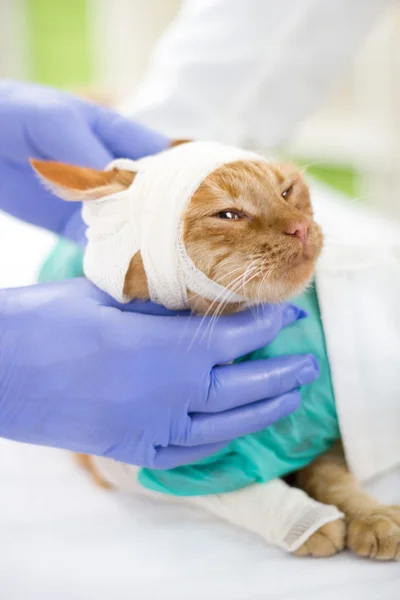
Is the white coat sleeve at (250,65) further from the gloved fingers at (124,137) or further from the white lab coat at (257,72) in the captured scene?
the gloved fingers at (124,137)

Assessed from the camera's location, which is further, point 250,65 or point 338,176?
point 338,176

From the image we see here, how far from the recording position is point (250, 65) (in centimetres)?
143

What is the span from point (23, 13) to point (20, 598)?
3475 mm

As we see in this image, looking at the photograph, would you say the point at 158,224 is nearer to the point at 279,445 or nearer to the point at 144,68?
the point at 279,445

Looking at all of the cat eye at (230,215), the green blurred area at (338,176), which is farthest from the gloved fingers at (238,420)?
the green blurred area at (338,176)

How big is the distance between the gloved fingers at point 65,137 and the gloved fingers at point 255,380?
0.46 meters

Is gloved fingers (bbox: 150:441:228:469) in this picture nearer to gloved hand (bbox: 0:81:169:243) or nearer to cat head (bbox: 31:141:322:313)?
cat head (bbox: 31:141:322:313)

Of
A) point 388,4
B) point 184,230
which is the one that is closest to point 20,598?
point 184,230

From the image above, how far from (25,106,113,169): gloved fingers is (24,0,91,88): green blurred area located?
261 cm

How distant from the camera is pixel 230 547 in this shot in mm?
799

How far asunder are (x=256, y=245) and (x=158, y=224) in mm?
108

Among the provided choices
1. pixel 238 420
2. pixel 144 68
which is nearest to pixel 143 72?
pixel 144 68

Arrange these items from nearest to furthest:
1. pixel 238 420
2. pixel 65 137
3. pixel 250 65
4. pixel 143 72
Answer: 1. pixel 238 420
2. pixel 65 137
3. pixel 250 65
4. pixel 143 72

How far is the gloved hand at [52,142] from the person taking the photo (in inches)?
42.8
